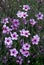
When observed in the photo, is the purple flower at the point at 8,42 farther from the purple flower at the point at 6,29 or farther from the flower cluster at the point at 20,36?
the purple flower at the point at 6,29

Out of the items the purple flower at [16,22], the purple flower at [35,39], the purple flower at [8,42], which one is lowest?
the purple flower at [35,39]

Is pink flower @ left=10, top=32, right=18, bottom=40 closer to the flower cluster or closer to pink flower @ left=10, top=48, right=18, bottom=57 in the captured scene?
the flower cluster

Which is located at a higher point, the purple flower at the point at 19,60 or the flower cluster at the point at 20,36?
the flower cluster at the point at 20,36

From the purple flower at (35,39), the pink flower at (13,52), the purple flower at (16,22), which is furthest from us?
the purple flower at (16,22)

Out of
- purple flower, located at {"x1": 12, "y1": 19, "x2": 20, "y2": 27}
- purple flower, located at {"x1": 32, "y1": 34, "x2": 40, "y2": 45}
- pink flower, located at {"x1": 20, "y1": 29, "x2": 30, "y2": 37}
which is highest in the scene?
purple flower, located at {"x1": 12, "y1": 19, "x2": 20, "y2": 27}

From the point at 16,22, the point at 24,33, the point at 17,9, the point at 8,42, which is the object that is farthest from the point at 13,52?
the point at 17,9

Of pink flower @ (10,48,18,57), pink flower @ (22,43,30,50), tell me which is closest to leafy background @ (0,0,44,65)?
pink flower @ (10,48,18,57)

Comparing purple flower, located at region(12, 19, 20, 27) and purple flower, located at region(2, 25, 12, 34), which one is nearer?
purple flower, located at region(2, 25, 12, 34)

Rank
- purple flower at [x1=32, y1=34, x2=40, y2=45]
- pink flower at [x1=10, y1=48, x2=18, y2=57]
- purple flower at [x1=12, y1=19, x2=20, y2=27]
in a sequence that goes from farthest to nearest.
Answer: purple flower at [x1=12, y1=19, x2=20, y2=27] < purple flower at [x1=32, y1=34, x2=40, y2=45] < pink flower at [x1=10, y1=48, x2=18, y2=57]

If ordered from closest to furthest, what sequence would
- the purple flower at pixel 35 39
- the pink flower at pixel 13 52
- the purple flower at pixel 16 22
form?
the pink flower at pixel 13 52 → the purple flower at pixel 35 39 → the purple flower at pixel 16 22

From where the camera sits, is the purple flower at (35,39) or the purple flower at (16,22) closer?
the purple flower at (35,39)

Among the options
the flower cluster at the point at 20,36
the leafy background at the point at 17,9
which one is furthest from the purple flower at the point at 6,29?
the leafy background at the point at 17,9
